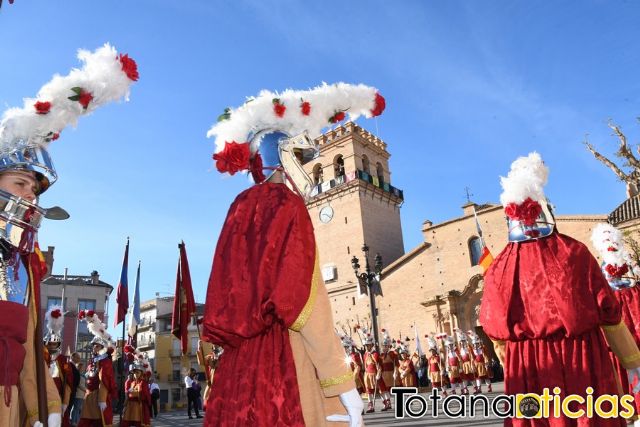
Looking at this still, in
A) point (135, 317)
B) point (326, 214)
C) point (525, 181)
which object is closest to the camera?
point (525, 181)

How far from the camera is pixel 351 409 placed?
2.20 meters

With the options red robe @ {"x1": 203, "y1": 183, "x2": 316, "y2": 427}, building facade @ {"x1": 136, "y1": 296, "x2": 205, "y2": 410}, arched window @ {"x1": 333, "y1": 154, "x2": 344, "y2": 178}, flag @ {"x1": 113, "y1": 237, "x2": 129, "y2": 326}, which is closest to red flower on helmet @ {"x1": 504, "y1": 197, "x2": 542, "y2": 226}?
red robe @ {"x1": 203, "y1": 183, "x2": 316, "y2": 427}

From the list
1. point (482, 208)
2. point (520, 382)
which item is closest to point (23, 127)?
point (520, 382)

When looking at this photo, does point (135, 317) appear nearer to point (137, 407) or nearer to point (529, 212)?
point (137, 407)

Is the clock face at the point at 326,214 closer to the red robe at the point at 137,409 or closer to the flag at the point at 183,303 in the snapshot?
the red robe at the point at 137,409

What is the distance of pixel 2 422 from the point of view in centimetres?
257

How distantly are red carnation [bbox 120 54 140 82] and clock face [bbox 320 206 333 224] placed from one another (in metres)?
37.3

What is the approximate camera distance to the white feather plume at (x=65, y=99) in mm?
3031

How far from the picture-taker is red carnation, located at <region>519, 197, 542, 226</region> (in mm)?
3781

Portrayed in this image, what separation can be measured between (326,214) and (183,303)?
108 feet

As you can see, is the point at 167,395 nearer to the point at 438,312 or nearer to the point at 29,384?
the point at 438,312

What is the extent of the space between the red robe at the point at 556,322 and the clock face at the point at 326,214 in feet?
122

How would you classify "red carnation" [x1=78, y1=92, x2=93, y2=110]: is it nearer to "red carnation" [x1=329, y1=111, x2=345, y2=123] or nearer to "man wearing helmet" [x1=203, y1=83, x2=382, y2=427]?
"man wearing helmet" [x1=203, y1=83, x2=382, y2=427]

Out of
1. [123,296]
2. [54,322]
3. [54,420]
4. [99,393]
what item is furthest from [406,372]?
[54,420]
